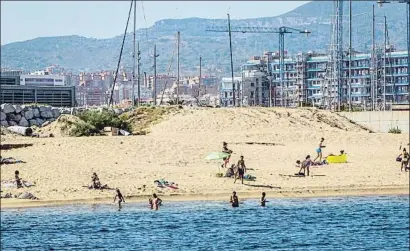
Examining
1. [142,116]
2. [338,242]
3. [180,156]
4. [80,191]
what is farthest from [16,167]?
[142,116]

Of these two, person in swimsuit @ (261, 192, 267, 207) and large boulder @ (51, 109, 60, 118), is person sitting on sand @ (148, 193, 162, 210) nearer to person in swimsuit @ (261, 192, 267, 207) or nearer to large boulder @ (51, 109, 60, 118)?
person in swimsuit @ (261, 192, 267, 207)

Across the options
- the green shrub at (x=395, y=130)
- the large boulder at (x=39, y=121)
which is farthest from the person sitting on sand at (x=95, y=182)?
the green shrub at (x=395, y=130)

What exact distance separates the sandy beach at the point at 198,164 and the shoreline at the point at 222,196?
37mm

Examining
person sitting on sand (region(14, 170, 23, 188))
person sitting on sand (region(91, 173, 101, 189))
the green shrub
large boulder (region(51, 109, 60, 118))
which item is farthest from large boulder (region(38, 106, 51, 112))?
person sitting on sand (region(91, 173, 101, 189))

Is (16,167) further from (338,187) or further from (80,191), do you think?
(338,187)

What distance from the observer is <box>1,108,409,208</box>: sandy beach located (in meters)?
37.3

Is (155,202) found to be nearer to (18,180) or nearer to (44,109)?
(18,180)

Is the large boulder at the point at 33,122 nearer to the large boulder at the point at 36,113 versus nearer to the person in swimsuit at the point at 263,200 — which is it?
the large boulder at the point at 36,113

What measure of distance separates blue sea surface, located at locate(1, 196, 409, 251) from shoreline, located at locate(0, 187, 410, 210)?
2.18 ft

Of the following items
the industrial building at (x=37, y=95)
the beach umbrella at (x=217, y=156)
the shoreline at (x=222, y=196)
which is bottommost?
the shoreline at (x=222, y=196)

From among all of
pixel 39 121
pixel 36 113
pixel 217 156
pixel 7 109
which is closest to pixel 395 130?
pixel 39 121

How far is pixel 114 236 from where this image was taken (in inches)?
1130

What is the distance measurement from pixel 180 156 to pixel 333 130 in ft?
51.8

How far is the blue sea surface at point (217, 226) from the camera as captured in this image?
27328 millimetres
